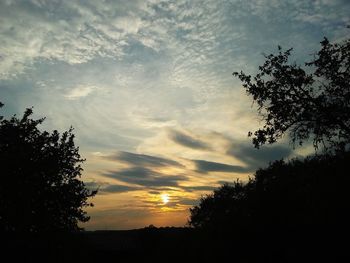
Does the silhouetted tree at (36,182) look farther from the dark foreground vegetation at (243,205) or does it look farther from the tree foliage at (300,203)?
the tree foliage at (300,203)

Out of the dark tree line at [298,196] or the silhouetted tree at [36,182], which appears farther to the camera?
the silhouetted tree at [36,182]

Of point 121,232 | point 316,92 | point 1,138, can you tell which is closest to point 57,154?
point 1,138

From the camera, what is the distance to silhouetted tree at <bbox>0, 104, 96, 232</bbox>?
2447 cm

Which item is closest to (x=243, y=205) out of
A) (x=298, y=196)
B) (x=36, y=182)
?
(x=298, y=196)

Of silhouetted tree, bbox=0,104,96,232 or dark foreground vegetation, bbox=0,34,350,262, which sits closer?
dark foreground vegetation, bbox=0,34,350,262

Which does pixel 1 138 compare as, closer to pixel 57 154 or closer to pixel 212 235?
pixel 57 154

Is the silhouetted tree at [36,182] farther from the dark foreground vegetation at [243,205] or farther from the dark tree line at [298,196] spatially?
the dark tree line at [298,196]

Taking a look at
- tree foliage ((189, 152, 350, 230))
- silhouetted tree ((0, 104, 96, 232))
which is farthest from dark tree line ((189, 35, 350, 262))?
silhouetted tree ((0, 104, 96, 232))

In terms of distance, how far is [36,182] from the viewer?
82.8 ft

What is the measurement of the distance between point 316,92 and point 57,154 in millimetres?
20167

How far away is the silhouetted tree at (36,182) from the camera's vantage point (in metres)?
24.5

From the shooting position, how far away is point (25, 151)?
2545 centimetres

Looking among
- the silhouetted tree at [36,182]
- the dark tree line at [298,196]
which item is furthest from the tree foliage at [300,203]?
the silhouetted tree at [36,182]

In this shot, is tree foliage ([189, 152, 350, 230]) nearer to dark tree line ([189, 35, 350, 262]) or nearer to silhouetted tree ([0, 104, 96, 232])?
dark tree line ([189, 35, 350, 262])
